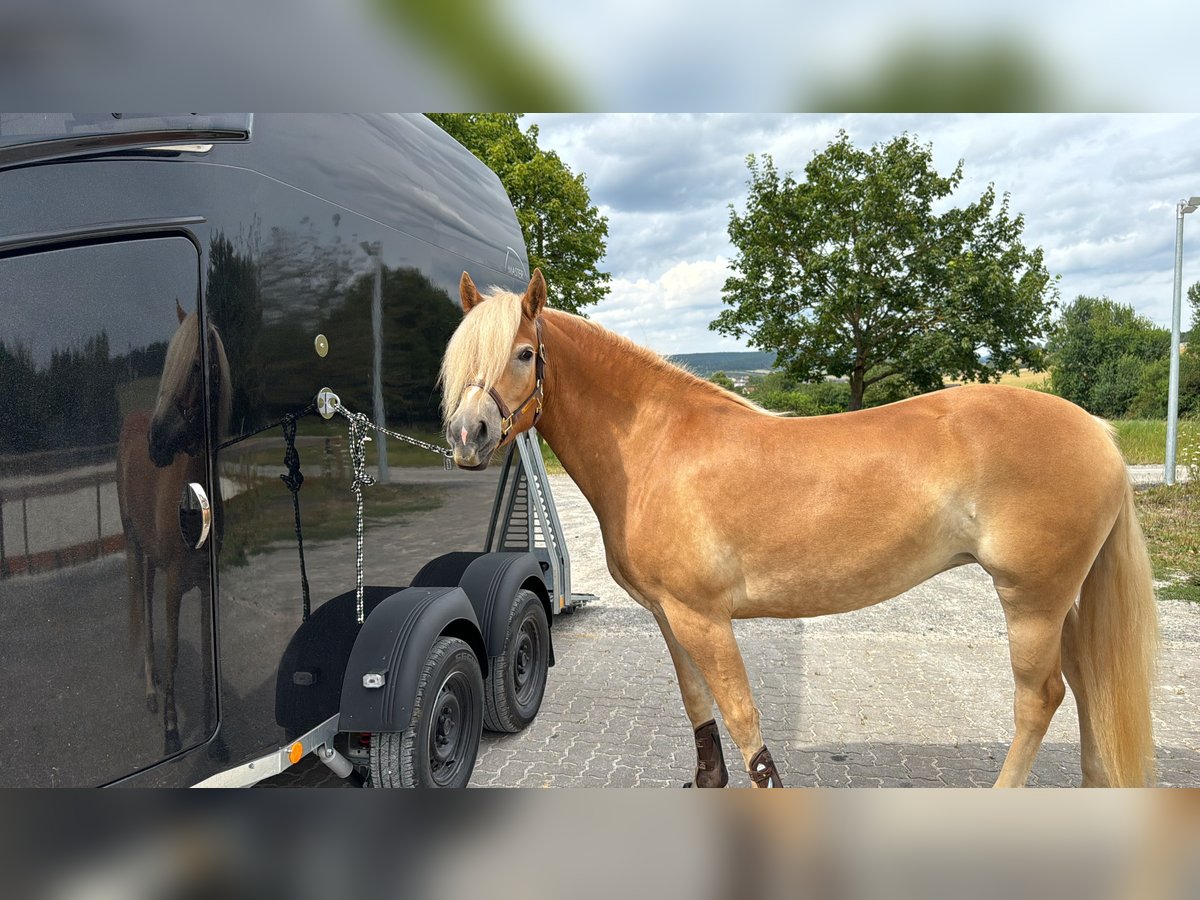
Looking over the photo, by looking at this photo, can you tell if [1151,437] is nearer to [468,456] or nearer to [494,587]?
[494,587]

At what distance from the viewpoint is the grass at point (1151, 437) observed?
631 cm

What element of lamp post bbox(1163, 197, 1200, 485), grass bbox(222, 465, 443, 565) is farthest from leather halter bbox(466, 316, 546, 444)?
lamp post bbox(1163, 197, 1200, 485)

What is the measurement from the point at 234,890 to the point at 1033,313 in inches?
188

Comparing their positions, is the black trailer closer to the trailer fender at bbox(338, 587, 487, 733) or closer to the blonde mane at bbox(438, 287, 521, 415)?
the trailer fender at bbox(338, 587, 487, 733)

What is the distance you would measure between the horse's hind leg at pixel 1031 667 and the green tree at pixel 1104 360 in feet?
19.9

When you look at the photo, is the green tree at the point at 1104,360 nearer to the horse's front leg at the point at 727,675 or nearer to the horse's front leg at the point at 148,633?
the horse's front leg at the point at 727,675

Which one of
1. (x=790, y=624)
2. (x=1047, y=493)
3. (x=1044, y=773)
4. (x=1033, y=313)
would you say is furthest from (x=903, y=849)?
(x=790, y=624)

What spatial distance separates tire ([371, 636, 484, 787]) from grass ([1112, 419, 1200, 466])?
581cm

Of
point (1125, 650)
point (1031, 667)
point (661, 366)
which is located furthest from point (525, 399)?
point (1125, 650)

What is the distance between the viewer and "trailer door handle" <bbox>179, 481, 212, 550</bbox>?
1.93 m

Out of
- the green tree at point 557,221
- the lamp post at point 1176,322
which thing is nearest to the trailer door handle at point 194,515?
the lamp post at point 1176,322

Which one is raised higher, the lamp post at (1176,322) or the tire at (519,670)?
the lamp post at (1176,322)
